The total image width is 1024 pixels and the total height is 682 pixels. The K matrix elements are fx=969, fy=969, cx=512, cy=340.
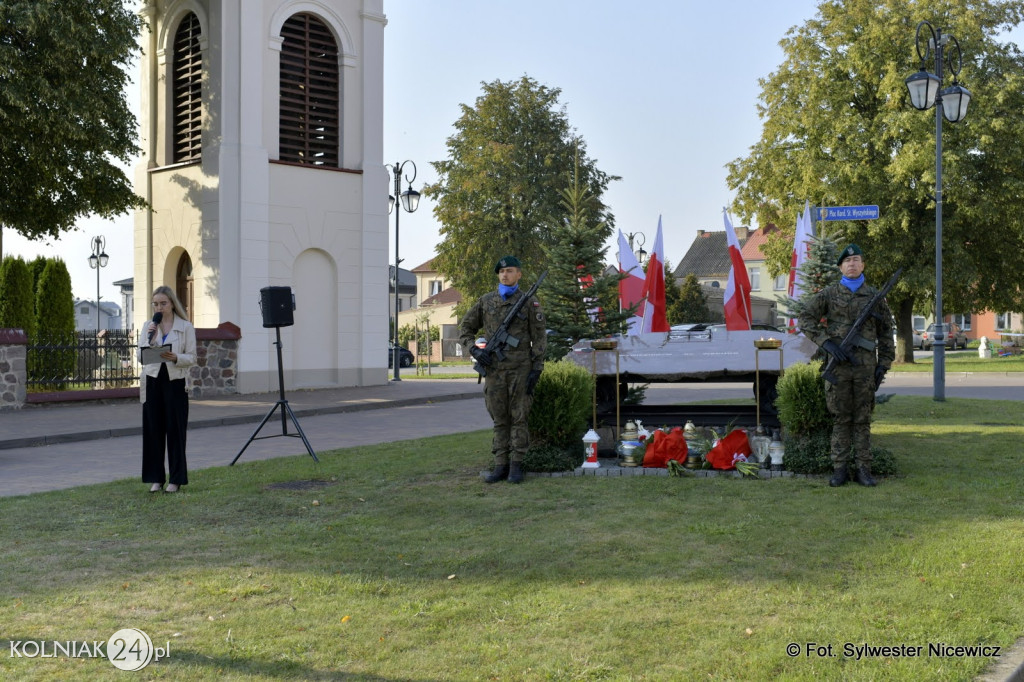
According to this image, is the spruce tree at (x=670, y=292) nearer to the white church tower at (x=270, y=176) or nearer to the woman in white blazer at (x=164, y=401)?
the white church tower at (x=270, y=176)

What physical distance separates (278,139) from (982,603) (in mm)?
20365

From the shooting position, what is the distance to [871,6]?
1405 inches

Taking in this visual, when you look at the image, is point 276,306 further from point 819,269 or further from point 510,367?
point 819,269

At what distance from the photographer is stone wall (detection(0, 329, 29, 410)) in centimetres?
1814

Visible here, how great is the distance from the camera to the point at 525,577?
566cm

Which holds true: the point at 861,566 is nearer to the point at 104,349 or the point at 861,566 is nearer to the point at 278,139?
the point at 104,349

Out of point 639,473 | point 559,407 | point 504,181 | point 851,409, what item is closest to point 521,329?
point 559,407

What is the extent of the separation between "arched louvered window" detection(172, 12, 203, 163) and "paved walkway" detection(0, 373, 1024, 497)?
6.32 meters

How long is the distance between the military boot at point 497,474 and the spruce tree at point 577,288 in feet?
11.0

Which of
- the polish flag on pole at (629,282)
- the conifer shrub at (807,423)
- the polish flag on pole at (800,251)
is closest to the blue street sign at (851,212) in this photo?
the polish flag on pole at (800,251)

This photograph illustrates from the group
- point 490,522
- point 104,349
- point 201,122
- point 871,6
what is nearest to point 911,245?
point 871,6

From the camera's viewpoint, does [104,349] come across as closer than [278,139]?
Yes

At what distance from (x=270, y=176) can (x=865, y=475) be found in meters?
17.0

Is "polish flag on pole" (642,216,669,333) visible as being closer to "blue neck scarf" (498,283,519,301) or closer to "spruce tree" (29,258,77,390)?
"blue neck scarf" (498,283,519,301)
